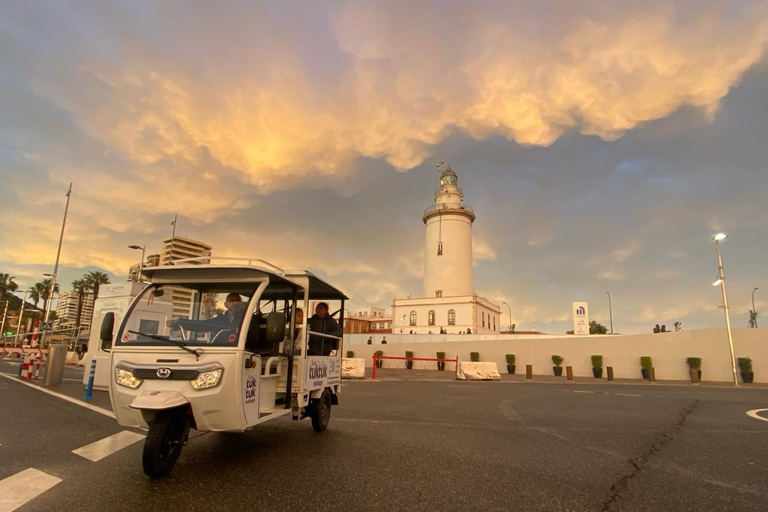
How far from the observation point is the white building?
57.4m

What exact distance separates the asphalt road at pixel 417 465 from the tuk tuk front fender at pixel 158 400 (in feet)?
2.57

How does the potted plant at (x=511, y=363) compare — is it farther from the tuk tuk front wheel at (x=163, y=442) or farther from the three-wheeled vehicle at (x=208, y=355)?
the tuk tuk front wheel at (x=163, y=442)

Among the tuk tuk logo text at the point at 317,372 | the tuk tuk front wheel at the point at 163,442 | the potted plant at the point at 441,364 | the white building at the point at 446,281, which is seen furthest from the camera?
the white building at the point at 446,281

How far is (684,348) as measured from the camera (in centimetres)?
2659

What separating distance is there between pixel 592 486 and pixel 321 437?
3956mm

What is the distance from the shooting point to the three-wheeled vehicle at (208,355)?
4496 millimetres

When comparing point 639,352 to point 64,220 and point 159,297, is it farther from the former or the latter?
point 64,220

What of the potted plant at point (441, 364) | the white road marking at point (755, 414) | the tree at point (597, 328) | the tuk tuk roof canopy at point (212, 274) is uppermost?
the tree at point (597, 328)

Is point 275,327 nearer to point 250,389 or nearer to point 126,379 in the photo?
point 250,389

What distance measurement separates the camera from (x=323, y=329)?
24.5 feet

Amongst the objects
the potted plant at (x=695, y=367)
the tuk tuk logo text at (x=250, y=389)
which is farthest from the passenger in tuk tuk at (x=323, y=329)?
the potted plant at (x=695, y=367)

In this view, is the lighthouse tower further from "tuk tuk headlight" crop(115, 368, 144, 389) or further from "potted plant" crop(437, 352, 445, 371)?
"tuk tuk headlight" crop(115, 368, 144, 389)

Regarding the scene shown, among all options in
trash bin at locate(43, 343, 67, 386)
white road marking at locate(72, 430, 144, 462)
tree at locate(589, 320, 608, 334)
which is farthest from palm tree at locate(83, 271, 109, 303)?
tree at locate(589, 320, 608, 334)

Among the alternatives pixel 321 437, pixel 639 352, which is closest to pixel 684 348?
pixel 639 352
